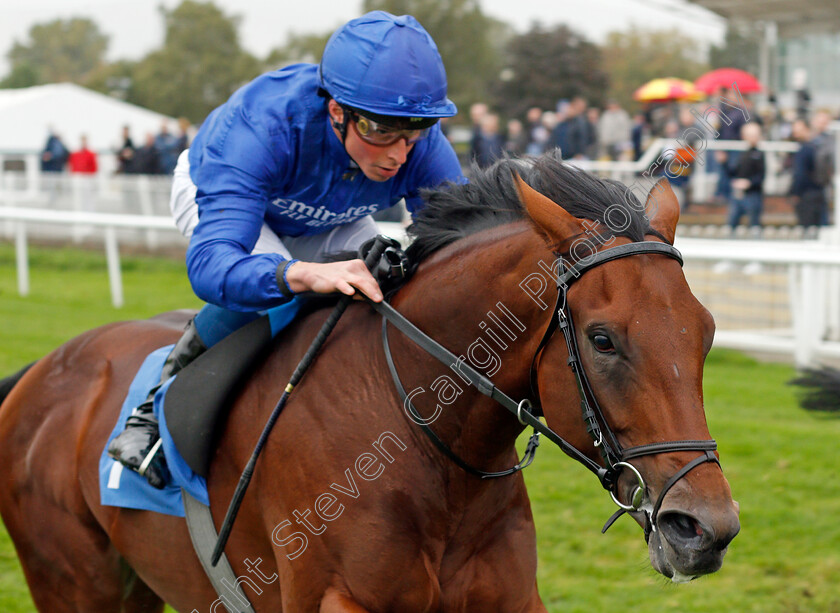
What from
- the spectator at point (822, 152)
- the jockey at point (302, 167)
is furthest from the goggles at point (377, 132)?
the spectator at point (822, 152)

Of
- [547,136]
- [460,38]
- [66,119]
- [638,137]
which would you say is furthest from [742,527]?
[460,38]

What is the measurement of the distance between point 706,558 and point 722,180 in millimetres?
10410

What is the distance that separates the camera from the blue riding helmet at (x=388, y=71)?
2326 mm

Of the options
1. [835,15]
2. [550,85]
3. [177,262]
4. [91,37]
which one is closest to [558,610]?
[177,262]

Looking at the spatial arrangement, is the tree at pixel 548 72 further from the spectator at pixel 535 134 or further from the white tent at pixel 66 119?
the spectator at pixel 535 134

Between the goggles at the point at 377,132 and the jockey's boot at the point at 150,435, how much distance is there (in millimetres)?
791

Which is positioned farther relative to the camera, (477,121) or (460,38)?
(460,38)

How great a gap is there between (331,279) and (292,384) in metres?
0.29

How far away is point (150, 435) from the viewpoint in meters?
2.70

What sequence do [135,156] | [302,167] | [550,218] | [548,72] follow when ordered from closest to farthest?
1. [550,218]
2. [302,167]
3. [135,156]
4. [548,72]

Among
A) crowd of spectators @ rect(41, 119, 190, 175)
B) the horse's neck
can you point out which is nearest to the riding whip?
the horse's neck

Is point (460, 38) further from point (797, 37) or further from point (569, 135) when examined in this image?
point (569, 135)

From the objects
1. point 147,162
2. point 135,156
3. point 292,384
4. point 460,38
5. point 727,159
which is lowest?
point 460,38

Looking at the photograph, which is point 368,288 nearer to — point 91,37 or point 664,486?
point 664,486
